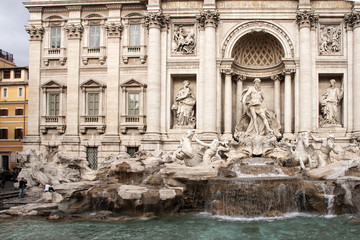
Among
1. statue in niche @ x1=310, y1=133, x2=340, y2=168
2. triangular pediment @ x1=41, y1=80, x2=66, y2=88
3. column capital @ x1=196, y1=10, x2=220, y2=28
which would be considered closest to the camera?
statue in niche @ x1=310, y1=133, x2=340, y2=168

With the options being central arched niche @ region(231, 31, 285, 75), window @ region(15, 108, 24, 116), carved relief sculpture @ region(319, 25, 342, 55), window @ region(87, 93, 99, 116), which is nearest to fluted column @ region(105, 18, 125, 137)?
window @ region(87, 93, 99, 116)

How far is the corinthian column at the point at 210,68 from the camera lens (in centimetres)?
2494

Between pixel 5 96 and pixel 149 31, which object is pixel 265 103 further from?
pixel 5 96

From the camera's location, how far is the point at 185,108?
25.9 metres

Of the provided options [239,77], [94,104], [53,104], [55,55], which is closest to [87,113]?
[94,104]

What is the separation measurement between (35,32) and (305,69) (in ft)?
66.8

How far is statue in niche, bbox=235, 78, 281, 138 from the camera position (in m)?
24.6

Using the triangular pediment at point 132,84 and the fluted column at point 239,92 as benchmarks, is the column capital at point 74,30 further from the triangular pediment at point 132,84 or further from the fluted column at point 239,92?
the fluted column at point 239,92

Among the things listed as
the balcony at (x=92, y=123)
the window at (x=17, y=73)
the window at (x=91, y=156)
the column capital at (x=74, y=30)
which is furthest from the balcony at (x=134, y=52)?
the window at (x=17, y=73)

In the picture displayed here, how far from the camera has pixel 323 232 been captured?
1396 cm

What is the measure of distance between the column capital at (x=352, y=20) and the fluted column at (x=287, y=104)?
5.08 metres

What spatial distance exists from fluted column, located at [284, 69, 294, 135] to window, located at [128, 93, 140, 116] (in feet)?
35.0

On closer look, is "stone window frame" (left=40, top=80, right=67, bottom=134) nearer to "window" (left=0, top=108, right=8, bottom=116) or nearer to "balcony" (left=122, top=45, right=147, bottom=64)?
"balcony" (left=122, top=45, right=147, bottom=64)

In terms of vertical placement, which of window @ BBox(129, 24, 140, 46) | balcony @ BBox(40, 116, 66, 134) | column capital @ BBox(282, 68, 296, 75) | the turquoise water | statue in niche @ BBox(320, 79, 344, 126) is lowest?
the turquoise water
